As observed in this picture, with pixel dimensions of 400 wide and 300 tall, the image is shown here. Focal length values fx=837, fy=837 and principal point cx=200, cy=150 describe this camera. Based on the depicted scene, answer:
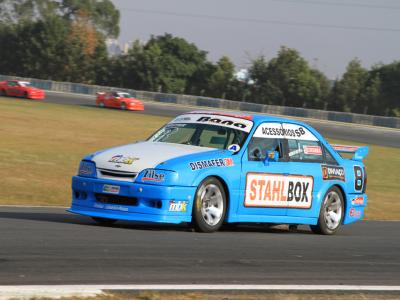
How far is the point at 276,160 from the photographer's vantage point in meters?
10.9

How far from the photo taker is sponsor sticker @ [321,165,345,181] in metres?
11.5

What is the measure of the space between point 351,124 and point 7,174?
4205 centimetres

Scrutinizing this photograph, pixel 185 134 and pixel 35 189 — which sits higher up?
pixel 185 134

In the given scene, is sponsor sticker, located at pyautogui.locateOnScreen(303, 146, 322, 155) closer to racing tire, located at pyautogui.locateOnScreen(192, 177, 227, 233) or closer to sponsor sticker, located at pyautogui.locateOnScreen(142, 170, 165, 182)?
racing tire, located at pyautogui.locateOnScreen(192, 177, 227, 233)

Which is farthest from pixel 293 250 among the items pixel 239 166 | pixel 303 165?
pixel 303 165

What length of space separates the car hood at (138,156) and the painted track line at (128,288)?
3.18m

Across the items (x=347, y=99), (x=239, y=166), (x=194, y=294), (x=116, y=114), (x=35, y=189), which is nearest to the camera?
(x=194, y=294)

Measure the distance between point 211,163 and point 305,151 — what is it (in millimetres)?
1979

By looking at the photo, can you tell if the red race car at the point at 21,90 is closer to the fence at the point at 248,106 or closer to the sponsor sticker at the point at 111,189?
the fence at the point at 248,106

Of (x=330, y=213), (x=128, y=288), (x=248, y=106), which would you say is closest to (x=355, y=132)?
(x=248, y=106)

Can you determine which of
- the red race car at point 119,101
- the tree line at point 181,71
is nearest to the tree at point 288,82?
the tree line at point 181,71

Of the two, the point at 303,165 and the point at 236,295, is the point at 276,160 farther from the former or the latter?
the point at 236,295

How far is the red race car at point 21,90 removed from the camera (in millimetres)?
56219

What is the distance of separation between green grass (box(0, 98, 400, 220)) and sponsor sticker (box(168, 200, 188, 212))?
5.26 meters
